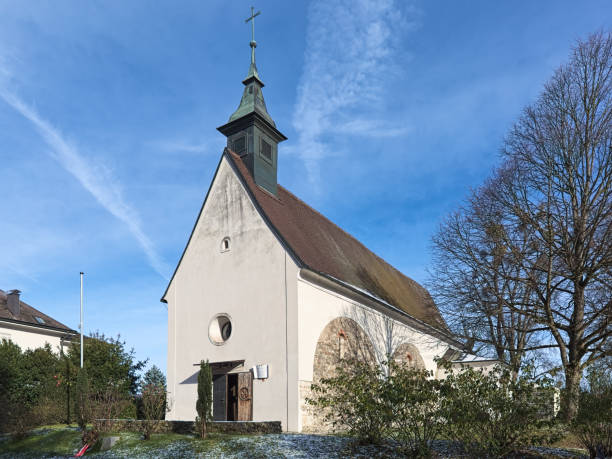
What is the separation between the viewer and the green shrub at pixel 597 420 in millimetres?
10086

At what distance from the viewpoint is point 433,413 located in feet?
31.8

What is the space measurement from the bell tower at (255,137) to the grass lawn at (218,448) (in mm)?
9961

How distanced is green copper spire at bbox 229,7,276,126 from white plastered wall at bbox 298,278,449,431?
7692mm

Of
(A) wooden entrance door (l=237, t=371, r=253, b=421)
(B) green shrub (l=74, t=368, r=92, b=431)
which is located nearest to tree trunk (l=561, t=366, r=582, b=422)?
(A) wooden entrance door (l=237, t=371, r=253, b=421)

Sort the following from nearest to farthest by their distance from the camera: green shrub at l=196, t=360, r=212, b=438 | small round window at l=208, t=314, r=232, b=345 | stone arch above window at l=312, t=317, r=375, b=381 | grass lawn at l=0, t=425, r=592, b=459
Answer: grass lawn at l=0, t=425, r=592, b=459, green shrub at l=196, t=360, r=212, b=438, stone arch above window at l=312, t=317, r=375, b=381, small round window at l=208, t=314, r=232, b=345

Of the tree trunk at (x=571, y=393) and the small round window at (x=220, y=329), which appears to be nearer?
→ the tree trunk at (x=571, y=393)

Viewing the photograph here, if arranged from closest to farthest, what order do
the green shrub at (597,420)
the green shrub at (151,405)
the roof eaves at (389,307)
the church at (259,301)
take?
the green shrub at (597,420)
the green shrub at (151,405)
the church at (259,301)
the roof eaves at (389,307)

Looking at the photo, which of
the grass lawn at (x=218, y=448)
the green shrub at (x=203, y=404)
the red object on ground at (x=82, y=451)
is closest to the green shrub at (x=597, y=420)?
the grass lawn at (x=218, y=448)

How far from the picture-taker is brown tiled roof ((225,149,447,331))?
18.6 meters

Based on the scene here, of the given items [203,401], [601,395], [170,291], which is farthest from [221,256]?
[601,395]

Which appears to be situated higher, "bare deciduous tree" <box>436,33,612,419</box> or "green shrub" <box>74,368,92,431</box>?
"bare deciduous tree" <box>436,33,612,419</box>

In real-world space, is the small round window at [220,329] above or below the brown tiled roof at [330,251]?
below

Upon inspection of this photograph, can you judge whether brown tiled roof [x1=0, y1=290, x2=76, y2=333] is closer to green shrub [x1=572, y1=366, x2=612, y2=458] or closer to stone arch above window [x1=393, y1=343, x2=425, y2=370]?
stone arch above window [x1=393, y1=343, x2=425, y2=370]

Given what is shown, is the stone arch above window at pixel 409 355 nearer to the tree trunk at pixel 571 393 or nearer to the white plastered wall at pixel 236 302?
the white plastered wall at pixel 236 302
